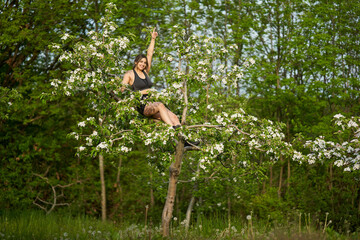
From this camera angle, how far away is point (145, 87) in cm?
696

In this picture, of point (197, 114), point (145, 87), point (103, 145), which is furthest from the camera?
point (197, 114)

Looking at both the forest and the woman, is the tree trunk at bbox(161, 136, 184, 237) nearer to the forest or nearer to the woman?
the woman

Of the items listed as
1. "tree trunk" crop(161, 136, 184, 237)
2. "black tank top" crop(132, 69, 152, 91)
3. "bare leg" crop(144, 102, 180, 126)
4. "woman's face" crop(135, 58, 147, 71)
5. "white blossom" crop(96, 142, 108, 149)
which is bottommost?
"tree trunk" crop(161, 136, 184, 237)

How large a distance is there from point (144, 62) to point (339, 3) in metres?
9.53

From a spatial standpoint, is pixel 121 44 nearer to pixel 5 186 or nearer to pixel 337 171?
pixel 337 171

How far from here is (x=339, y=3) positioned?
13.5 m

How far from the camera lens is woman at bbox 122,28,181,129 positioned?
6569mm

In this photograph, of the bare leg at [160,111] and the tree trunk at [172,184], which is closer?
the bare leg at [160,111]

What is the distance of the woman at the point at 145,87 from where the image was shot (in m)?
6.57

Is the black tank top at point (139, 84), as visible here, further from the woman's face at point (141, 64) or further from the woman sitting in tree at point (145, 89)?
the woman's face at point (141, 64)

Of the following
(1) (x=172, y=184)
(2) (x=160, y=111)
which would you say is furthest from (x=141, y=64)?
(1) (x=172, y=184)

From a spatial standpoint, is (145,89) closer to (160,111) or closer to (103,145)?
(160,111)

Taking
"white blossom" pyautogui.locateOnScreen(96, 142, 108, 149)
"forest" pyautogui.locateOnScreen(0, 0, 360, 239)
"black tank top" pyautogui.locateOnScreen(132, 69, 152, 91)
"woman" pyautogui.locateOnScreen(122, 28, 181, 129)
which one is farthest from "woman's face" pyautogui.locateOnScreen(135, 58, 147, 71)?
"forest" pyautogui.locateOnScreen(0, 0, 360, 239)

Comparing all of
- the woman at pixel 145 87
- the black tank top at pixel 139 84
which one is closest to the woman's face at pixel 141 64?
the woman at pixel 145 87
